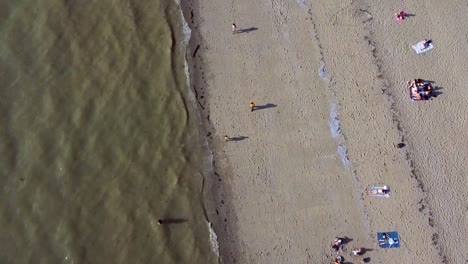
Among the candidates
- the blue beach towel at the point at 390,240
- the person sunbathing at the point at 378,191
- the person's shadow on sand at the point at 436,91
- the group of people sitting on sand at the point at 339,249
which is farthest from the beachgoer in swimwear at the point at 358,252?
the person's shadow on sand at the point at 436,91

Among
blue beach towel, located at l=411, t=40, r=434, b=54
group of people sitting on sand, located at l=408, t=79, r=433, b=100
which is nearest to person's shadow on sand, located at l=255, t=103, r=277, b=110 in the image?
group of people sitting on sand, located at l=408, t=79, r=433, b=100

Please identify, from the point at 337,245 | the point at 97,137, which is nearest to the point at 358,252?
the point at 337,245

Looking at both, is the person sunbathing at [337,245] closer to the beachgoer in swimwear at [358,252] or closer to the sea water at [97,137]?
the beachgoer in swimwear at [358,252]

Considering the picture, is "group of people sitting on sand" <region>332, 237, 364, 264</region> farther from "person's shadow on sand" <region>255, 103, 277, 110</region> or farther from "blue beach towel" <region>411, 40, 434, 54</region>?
"blue beach towel" <region>411, 40, 434, 54</region>

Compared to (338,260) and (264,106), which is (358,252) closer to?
(338,260)

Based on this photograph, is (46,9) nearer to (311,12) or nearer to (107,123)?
(107,123)

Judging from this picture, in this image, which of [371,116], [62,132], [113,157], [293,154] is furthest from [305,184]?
[62,132]
